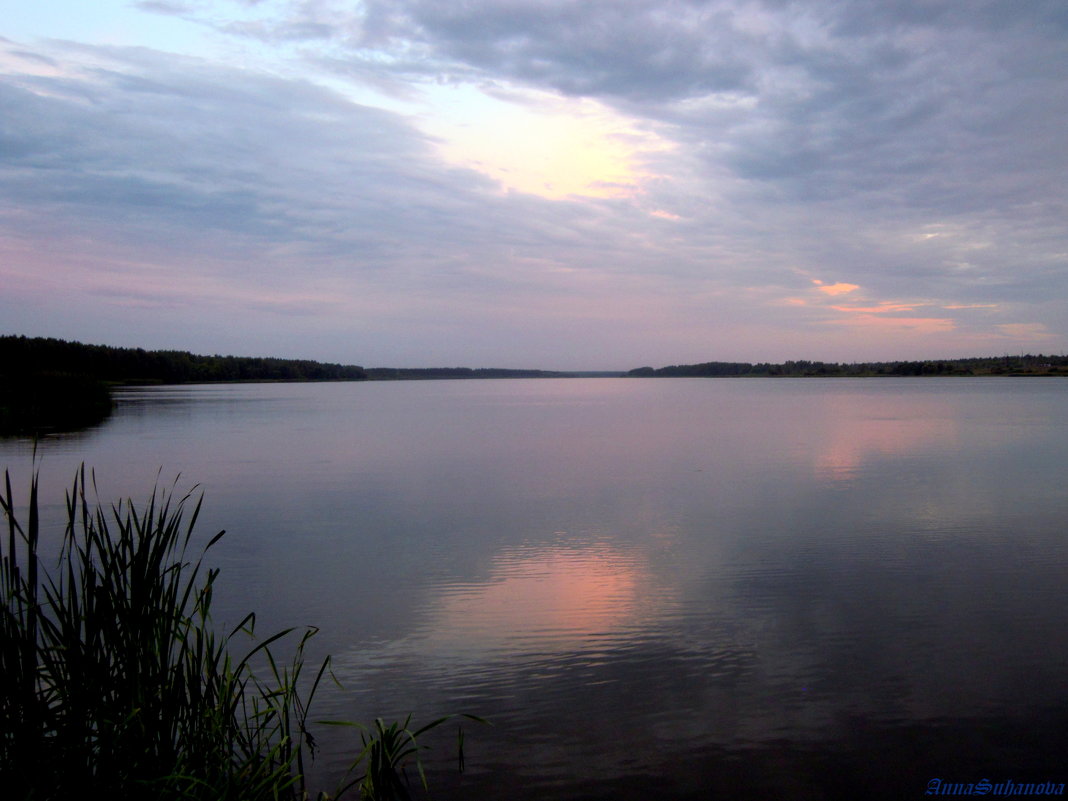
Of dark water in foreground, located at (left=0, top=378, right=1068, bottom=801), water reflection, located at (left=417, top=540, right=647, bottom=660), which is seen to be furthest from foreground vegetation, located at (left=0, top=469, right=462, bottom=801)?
water reflection, located at (left=417, top=540, right=647, bottom=660)

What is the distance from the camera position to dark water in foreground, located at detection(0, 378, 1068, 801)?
393 cm

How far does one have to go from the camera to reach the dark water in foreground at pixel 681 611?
3.93 meters

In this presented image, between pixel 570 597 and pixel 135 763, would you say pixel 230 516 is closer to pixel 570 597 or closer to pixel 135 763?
pixel 570 597

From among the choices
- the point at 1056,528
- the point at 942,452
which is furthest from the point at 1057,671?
the point at 942,452

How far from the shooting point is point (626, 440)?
2061 centimetres

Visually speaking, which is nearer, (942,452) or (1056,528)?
(1056,528)

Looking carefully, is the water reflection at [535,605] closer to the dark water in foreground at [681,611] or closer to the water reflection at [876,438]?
the dark water in foreground at [681,611]

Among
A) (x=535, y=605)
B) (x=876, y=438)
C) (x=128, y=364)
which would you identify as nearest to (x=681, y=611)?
(x=535, y=605)

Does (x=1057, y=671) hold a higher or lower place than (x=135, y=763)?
lower

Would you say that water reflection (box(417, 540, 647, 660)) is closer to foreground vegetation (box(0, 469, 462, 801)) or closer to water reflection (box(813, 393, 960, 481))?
foreground vegetation (box(0, 469, 462, 801))

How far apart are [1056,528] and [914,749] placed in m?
6.51

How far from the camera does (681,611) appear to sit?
6.13 metres

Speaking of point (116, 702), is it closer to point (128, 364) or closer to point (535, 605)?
point (535, 605)

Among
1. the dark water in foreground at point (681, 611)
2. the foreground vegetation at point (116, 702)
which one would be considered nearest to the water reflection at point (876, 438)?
the dark water in foreground at point (681, 611)
